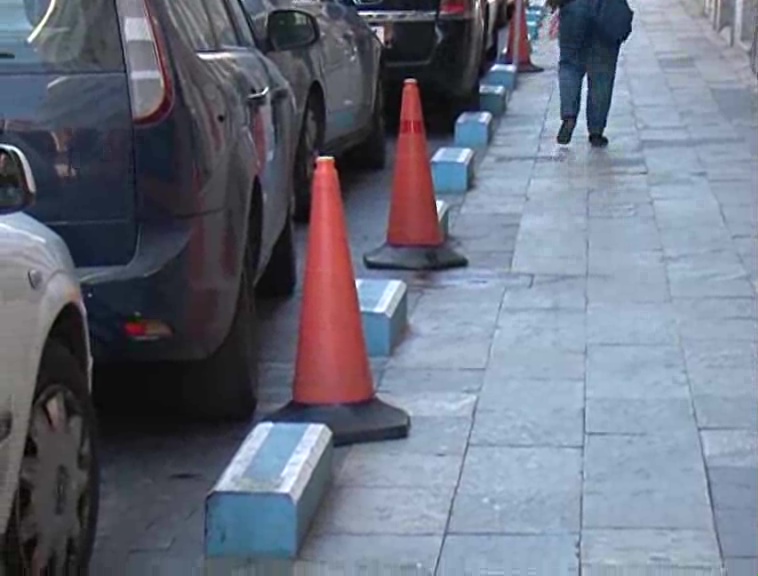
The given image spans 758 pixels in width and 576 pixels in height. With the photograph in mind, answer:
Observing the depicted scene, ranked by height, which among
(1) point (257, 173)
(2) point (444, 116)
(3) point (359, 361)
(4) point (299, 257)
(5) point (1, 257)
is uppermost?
(5) point (1, 257)

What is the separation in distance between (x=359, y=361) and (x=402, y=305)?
157cm

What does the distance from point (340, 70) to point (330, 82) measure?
1.01 feet

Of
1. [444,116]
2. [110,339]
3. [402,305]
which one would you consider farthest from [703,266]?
[444,116]

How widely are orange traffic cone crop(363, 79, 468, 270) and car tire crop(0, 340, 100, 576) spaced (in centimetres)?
443

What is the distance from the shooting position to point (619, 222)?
34.4 feet

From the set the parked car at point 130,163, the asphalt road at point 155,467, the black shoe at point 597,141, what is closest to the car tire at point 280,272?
the asphalt road at point 155,467

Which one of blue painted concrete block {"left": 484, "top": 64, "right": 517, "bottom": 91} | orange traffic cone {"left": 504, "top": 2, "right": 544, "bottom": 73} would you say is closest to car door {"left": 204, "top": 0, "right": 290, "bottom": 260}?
blue painted concrete block {"left": 484, "top": 64, "right": 517, "bottom": 91}

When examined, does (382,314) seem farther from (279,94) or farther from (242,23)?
(242,23)

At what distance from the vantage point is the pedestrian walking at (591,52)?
1284 centimetres

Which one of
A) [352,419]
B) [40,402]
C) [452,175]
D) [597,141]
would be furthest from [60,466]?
[597,141]

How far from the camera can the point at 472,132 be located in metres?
13.7

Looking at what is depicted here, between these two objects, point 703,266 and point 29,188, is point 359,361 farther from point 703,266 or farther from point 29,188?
point 703,266

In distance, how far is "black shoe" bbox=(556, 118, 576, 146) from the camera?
44.3 feet

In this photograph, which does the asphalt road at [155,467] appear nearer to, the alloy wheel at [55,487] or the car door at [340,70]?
the alloy wheel at [55,487]
